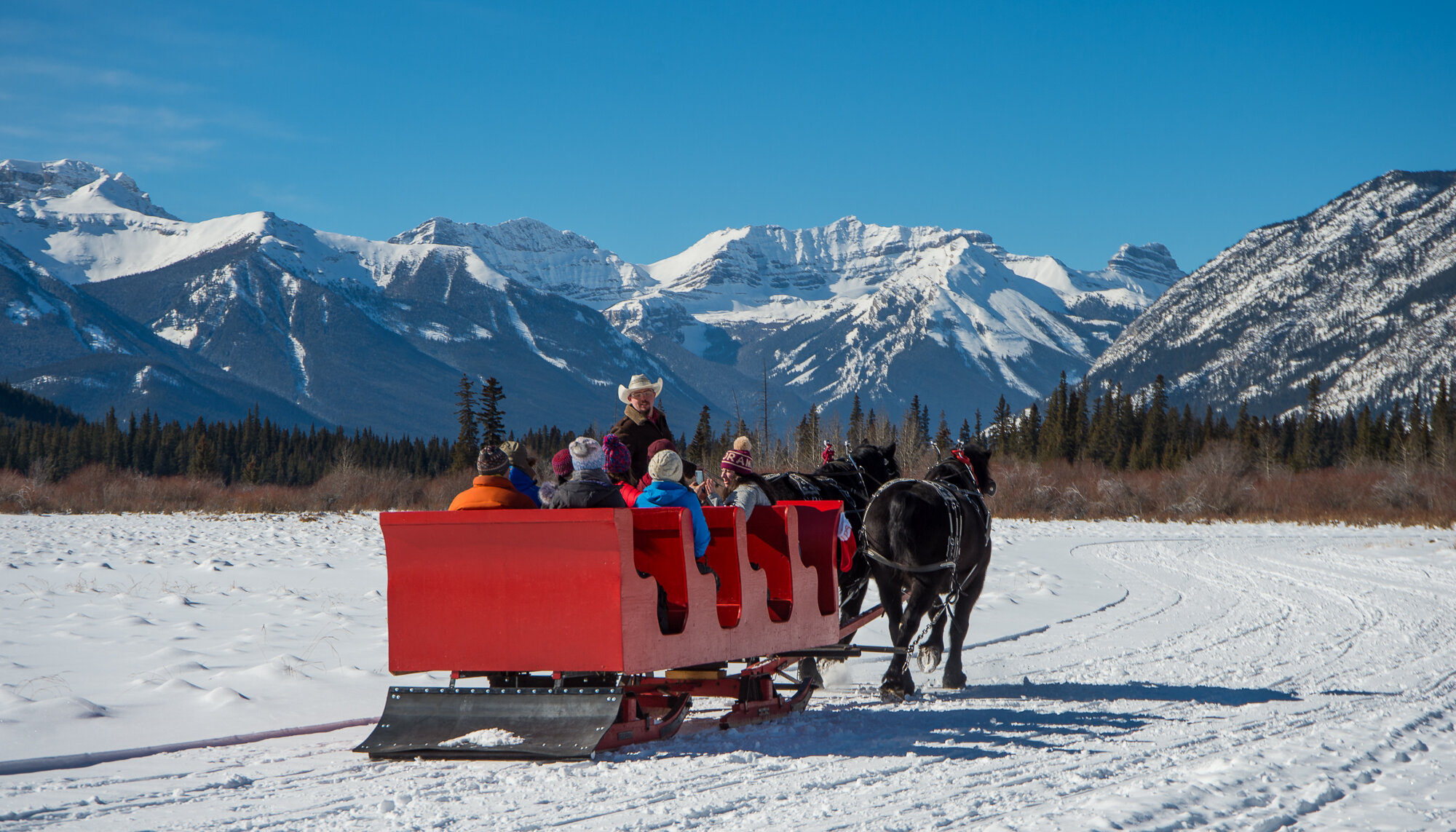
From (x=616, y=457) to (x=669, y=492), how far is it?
0.74 m

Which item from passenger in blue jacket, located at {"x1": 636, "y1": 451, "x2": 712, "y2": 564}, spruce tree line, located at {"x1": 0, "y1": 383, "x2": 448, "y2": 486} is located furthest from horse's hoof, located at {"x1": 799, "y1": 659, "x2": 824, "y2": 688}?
spruce tree line, located at {"x1": 0, "y1": 383, "x2": 448, "y2": 486}

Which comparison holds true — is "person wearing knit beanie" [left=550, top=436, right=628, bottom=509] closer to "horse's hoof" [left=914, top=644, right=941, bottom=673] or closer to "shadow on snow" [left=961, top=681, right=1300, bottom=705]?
"horse's hoof" [left=914, top=644, right=941, bottom=673]

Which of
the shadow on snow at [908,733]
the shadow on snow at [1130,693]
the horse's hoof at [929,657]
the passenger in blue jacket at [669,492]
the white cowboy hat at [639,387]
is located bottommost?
the shadow on snow at [1130,693]

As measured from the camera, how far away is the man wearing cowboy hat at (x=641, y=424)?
804 centimetres

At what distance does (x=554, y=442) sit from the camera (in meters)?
102

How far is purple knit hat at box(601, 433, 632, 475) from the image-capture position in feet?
23.8

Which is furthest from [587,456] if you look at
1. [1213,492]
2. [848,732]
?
[1213,492]

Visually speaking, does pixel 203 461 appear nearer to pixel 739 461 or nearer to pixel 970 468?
pixel 970 468

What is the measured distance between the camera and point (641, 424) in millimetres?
8109

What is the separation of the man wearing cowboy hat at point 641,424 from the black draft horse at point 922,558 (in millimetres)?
1647

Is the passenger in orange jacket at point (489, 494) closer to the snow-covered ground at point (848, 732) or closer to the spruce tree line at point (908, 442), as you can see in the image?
the snow-covered ground at point (848, 732)

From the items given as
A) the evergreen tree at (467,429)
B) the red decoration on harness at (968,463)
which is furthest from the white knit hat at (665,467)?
the evergreen tree at (467,429)

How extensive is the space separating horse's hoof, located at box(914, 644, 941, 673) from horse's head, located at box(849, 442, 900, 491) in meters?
1.69

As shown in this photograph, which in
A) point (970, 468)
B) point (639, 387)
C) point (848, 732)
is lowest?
point (848, 732)
